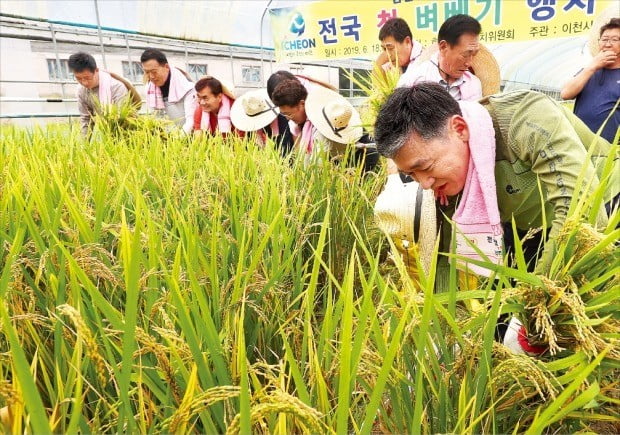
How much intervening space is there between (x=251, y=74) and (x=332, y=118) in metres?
7.94

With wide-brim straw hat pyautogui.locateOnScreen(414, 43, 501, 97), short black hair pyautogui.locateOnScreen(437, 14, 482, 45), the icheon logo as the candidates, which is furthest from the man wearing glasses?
the icheon logo

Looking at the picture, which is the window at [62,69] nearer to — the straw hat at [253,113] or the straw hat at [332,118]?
the straw hat at [253,113]

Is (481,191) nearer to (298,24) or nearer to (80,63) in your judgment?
(80,63)

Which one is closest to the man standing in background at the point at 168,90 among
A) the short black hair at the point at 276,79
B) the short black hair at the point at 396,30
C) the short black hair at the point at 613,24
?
the short black hair at the point at 276,79

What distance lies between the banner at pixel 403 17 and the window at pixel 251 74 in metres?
3.73

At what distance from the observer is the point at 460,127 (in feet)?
3.39

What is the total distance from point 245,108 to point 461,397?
8.05 ft

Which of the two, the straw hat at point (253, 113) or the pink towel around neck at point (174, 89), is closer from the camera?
the straw hat at point (253, 113)

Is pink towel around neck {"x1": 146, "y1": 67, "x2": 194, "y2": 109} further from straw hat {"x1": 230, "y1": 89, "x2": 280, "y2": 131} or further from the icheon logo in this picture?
the icheon logo

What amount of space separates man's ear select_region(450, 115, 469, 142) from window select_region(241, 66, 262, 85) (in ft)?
29.1

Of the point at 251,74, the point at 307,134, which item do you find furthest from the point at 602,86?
the point at 251,74

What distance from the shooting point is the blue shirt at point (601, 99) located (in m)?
2.02

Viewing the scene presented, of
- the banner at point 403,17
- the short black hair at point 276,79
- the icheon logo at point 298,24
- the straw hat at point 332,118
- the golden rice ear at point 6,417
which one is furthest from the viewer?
the icheon logo at point 298,24

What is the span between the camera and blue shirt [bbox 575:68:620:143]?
2.02 m
